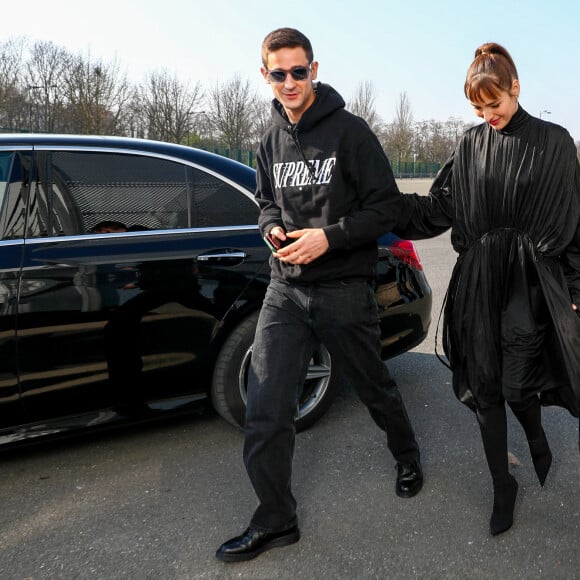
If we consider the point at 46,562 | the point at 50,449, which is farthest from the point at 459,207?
the point at 50,449

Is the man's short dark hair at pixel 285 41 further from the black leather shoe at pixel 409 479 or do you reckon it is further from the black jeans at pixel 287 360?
the black leather shoe at pixel 409 479

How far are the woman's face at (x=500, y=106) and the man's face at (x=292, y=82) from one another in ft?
1.91

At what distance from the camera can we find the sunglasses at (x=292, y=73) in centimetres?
231

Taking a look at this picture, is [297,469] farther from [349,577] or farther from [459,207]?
[459,207]

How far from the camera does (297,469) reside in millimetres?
3006

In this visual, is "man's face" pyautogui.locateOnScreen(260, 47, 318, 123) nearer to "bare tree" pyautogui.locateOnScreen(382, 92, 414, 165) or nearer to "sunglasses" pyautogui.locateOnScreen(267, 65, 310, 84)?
"sunglasses" pyautogui.locateOnScreen(267, 65, 310, 84)

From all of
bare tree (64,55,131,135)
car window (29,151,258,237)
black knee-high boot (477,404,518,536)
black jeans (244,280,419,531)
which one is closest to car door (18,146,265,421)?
car window (29,151,258,237)

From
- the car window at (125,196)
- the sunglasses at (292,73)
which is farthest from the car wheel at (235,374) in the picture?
the sunglasses at (292,73)

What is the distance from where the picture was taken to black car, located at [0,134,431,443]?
274 centimetres

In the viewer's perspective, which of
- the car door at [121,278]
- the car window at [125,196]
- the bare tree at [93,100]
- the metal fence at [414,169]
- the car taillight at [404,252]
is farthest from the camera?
the metal fence at [414,169]

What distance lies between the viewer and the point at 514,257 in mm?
2342

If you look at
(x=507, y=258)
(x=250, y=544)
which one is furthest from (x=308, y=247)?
(x=250, y=544)

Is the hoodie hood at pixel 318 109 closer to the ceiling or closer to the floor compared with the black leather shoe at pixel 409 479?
closer to the ceiling

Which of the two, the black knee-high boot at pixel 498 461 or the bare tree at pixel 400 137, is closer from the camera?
the black knee-high boot at pixel 498 461
